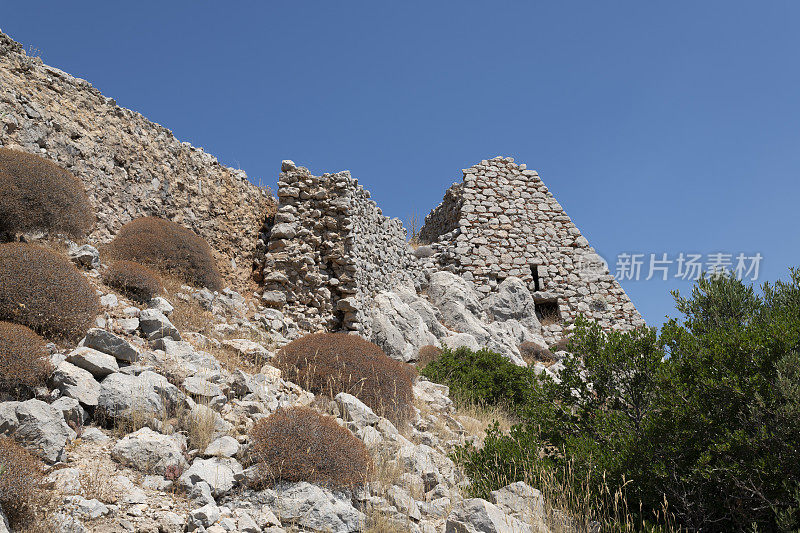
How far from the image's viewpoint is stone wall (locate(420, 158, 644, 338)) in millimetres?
19734

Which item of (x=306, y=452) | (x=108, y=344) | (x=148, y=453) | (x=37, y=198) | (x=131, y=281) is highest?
(x=37, y=198)

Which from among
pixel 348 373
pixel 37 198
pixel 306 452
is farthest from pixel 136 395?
pixel 37 198

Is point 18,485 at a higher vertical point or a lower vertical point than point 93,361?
lower

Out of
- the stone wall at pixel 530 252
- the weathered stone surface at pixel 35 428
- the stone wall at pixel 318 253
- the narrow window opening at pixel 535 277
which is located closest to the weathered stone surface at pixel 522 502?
the weathered stone surface at pixel 35 428

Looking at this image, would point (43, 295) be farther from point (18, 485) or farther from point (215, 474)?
point (215, 474)

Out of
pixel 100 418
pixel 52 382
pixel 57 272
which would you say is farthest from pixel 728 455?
pixel 57 272

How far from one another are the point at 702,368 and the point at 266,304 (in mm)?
8734

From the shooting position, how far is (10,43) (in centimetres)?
976

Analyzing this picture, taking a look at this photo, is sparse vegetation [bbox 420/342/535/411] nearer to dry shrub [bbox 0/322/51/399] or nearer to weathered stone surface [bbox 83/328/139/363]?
weathered stone surface [bbox 83/328/139/363]

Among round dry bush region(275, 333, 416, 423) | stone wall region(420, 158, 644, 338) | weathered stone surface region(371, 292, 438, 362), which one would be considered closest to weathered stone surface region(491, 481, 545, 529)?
round dry bush region(275, 333, 416, 423)

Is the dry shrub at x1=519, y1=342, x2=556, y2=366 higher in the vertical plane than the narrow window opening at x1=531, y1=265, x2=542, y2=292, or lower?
lower

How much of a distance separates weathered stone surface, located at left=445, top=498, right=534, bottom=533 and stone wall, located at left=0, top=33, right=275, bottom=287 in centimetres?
807

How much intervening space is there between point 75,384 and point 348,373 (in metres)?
3.63

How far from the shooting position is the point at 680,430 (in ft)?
17.4
